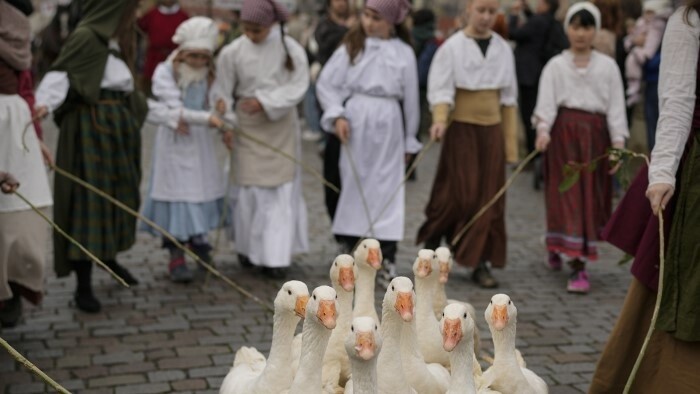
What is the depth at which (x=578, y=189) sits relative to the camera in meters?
7.60

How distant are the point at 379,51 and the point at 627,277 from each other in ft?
8.86

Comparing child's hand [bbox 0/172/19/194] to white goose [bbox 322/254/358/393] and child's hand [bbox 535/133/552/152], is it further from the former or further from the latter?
child's hand [bbox 535/133/552/152]

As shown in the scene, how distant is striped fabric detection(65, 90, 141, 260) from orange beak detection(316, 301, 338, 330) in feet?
10.8

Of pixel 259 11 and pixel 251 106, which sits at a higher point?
pixel 259 11

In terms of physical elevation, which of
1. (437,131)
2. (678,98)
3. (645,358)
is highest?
(678,98)

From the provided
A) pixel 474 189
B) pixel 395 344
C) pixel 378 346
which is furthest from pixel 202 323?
pixel 378 346

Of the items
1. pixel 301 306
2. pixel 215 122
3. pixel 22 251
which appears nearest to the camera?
pixel 301 306

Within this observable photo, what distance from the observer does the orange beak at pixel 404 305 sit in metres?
3.68

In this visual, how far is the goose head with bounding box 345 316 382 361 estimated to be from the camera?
3271 millimetres

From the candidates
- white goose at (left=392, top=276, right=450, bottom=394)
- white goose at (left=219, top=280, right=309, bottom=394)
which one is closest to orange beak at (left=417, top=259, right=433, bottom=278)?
white goose at (left=392, top=276, right=450, bottom=394)

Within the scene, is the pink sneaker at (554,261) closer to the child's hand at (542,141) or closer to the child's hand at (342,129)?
the child's hand at (542,141)

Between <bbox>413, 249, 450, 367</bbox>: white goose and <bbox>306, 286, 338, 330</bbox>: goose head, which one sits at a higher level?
<bbox>306, 286, 338, 330</bbox>: goose head

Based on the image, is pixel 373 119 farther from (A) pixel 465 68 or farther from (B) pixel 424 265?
(B) pixel 424 265

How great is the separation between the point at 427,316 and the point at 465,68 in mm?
3051
